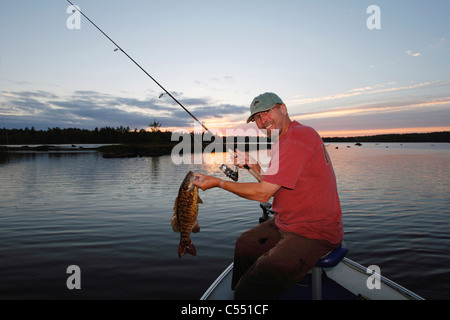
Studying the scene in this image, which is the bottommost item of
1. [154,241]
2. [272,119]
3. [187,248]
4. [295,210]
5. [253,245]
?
[154,241]

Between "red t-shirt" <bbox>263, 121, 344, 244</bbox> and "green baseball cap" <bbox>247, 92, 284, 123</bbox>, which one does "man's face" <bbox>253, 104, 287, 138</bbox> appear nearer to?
"green baseball cap" <bbox>247, 92, 284, 123</bbox>

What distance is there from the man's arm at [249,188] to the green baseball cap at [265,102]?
1.07 meters

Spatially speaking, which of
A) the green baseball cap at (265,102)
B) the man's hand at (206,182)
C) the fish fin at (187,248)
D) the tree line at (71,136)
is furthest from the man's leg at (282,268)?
the tree line at (71,136)

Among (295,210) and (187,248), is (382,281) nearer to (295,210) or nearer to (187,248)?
(295,210)

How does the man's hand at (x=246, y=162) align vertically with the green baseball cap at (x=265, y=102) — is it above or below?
below

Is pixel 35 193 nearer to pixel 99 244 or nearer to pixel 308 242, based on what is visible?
pixel 99 244

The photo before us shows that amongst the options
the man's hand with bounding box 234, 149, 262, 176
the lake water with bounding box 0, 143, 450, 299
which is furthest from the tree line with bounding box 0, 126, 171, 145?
the man's hand with bounding box 234, 149, 262, 176

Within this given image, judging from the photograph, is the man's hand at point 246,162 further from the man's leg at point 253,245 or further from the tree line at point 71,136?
the tree line at point 71,136

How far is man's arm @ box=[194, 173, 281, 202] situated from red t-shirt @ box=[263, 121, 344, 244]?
97 mm

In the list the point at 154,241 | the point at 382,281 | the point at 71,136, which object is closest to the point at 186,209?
the point at 382,281

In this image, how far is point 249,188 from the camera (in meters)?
3.50

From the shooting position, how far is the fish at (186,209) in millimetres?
4094

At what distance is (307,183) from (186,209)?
1.87 m
